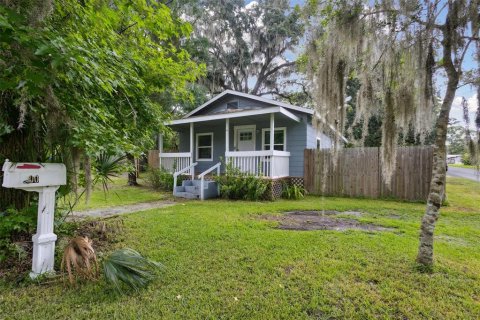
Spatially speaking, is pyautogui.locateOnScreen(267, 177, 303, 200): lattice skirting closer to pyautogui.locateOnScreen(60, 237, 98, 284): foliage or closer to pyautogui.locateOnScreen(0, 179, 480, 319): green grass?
pyautogui.locateOnScreen(0, 179, 480, 319): green grass

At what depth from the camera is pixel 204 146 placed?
40.3ft

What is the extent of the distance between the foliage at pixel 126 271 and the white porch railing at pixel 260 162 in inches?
240

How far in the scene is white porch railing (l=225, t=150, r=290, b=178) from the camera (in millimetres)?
8723

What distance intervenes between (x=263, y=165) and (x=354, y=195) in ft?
11.6

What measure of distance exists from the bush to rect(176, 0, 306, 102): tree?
30.5 ft

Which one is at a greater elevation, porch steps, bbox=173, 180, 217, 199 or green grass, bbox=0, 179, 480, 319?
porch steps, bbox=173, 180, 217, 199

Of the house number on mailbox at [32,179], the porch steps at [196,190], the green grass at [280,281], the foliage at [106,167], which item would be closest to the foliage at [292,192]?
the porch steps at [196,190]

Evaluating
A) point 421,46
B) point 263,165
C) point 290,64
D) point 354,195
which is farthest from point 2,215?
point 290,64

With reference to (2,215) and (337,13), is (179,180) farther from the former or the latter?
(337,13)

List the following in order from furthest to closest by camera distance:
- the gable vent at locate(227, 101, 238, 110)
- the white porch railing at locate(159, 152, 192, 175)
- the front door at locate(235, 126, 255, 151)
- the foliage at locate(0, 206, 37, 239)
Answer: the gable vent at locate(227, 101, 238, 110), the front door at locate(235, 126, 255, 151), the white porch railing at locate(159, 152, 192, 175), the foliage at locate(0, 206, 37, 239)

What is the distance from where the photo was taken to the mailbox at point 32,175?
2504 millimetres

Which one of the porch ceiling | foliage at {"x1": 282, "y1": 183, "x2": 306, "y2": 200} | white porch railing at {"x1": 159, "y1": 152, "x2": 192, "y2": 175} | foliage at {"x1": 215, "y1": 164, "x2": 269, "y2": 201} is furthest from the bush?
foliage at {"x1": 282, "y1": 183, "x2": 306, "y2": 200}

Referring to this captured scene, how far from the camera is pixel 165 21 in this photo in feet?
12.6

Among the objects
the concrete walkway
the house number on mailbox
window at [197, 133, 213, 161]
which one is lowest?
the concrete walkway
